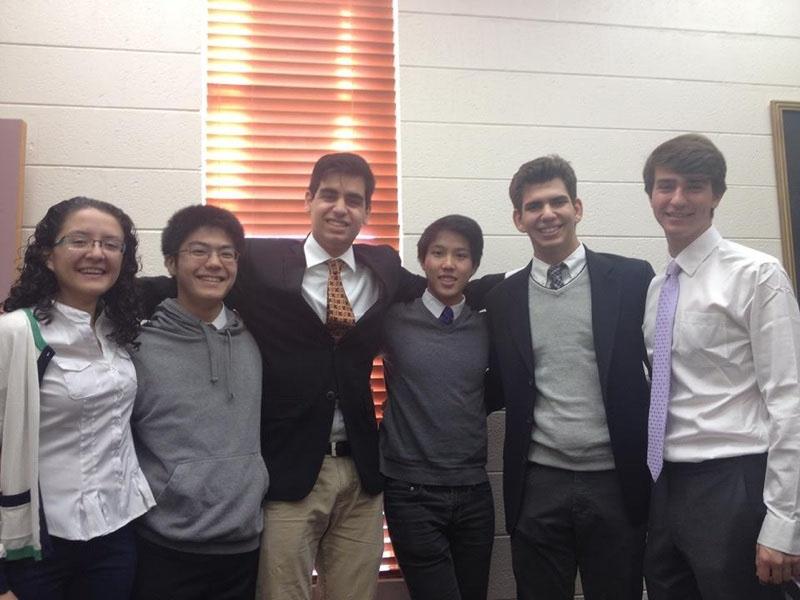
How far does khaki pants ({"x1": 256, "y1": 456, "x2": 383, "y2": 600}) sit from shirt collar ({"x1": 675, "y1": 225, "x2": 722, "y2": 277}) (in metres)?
1.16

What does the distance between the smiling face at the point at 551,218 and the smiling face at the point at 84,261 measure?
4.15ft

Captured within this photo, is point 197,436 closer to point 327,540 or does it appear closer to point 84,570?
point 84,570

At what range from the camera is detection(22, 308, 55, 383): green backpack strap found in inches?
58.4

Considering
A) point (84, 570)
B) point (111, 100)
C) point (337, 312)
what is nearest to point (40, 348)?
point (84, 570)

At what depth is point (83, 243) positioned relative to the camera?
1.61 m

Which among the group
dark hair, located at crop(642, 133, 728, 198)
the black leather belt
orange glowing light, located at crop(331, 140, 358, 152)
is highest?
orange glowing light, located at crop(331, 140, 358, 152)

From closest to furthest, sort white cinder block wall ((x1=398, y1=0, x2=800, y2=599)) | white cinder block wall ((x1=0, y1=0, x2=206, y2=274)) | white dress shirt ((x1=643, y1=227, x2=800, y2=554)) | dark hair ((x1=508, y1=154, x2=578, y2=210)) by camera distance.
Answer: white dress shirt ((x1=643, y1=227, x2=800, y2=554)) → dark hair ((x1=508, y1=154, x2=578, y2=210)) → white cinder block wall ((x1=0, y1=0, x2=206, y2=274)) → white cinder block wall ((x1=398, y1=0, x2=800, y2=599))

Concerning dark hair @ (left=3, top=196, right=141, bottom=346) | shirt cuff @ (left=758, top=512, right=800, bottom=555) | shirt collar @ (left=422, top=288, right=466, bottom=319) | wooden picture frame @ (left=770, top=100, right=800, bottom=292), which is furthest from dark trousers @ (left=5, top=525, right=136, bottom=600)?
wooden picture frame @ (left=770, top=100, right=800, bottom=292)

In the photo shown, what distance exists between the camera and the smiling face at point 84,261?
5.24 ft

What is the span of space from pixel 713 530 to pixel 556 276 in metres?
0.85

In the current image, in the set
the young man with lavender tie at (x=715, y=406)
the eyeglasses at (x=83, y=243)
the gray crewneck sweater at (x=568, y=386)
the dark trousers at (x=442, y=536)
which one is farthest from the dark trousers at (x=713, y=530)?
the eyeglasses at (x=83, y=243)

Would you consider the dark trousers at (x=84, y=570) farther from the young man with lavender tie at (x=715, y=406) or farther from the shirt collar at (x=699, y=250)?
the shirt collar at (x=699, y=250)

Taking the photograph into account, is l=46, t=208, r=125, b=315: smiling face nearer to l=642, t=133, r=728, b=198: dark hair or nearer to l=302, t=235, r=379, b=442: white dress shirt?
l=302, t=235, r=379, b=442: white dress shirt

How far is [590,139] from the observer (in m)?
2.80
